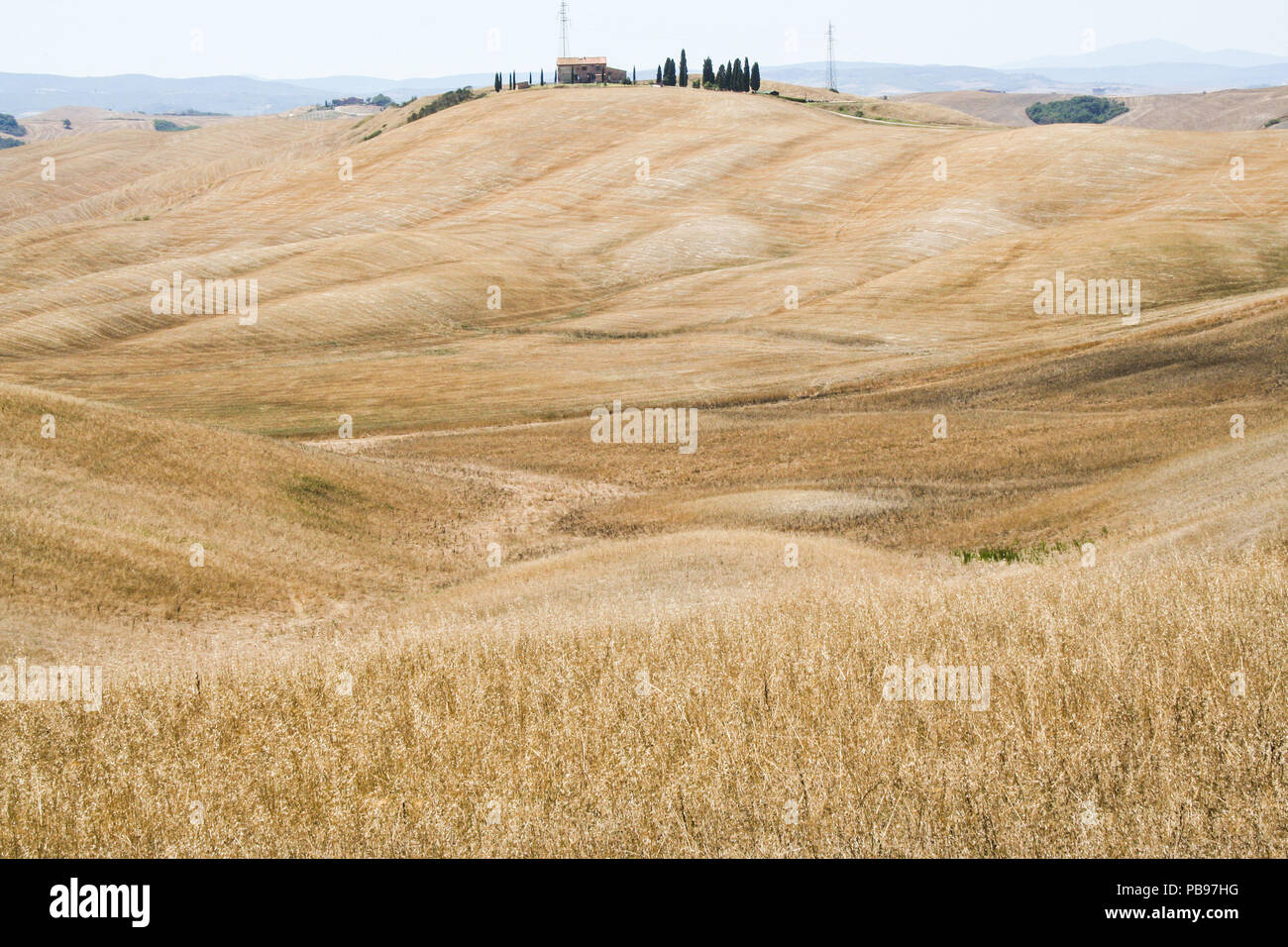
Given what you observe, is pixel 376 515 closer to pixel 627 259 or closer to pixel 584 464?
pixel 584 464

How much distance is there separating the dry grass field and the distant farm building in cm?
10382

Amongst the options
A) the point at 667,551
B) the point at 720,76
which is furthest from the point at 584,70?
the point at 667,551

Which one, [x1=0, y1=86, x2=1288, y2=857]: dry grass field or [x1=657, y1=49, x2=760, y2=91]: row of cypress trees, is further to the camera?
[x1=657, y1=49, x2=760, y2=91]: row of cypress trees

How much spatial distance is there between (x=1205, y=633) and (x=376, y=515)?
2475 centimetres

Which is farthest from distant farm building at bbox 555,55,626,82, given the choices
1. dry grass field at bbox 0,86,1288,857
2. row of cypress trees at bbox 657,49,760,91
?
dry grass field at bbox 0,86,1288,857

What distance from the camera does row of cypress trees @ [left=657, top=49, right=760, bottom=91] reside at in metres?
A: 177

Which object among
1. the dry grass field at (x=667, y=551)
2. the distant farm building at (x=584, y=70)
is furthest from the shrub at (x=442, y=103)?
the dry grass field at (x=667, y=551)

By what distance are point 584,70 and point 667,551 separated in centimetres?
18011

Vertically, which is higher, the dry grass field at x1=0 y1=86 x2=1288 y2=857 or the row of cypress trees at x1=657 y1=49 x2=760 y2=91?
the row of cypress trees at x1=657 y1=49 x2=760 y2=91

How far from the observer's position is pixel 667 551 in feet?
76.5

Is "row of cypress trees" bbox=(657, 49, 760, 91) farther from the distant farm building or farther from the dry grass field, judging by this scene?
the dry grass field

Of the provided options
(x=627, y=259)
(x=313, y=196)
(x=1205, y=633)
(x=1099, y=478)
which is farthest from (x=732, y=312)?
(x=1205, y=633)

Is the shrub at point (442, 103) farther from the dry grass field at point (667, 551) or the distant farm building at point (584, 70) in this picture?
the dry grass field at point (667, 551)

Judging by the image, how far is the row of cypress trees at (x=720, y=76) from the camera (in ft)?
579
